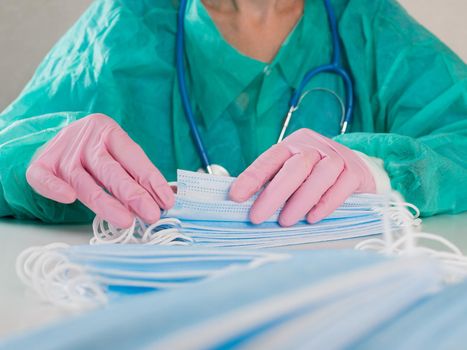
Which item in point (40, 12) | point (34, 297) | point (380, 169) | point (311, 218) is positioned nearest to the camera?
point (34, 297)

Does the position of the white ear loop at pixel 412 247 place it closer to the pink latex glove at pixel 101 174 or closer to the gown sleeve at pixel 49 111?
the pink latex glove at pixel 101 174

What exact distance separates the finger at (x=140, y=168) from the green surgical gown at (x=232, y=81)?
0.26 m

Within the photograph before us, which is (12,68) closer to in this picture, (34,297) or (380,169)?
(380,169)

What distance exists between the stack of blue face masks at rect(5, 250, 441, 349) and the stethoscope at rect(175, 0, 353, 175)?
0.68 metres

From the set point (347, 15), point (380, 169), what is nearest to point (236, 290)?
point (380, 169)

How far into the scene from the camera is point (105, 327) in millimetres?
264

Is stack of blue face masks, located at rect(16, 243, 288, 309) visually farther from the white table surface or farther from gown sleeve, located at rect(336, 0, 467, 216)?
gown sleeve, located at rect(336, 0, 467, 216)

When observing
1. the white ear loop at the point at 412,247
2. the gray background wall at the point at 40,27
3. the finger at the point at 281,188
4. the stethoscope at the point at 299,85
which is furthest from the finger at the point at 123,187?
the gray background wall at the point at 40,27

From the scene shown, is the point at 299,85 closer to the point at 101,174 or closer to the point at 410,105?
the point at 410,105

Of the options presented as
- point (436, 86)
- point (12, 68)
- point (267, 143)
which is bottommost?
point (12, 68)

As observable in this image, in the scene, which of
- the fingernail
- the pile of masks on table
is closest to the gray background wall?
the fingernail

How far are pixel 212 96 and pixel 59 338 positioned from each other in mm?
809

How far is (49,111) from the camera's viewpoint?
953 millimetres

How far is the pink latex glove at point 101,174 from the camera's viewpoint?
64 centimetres
